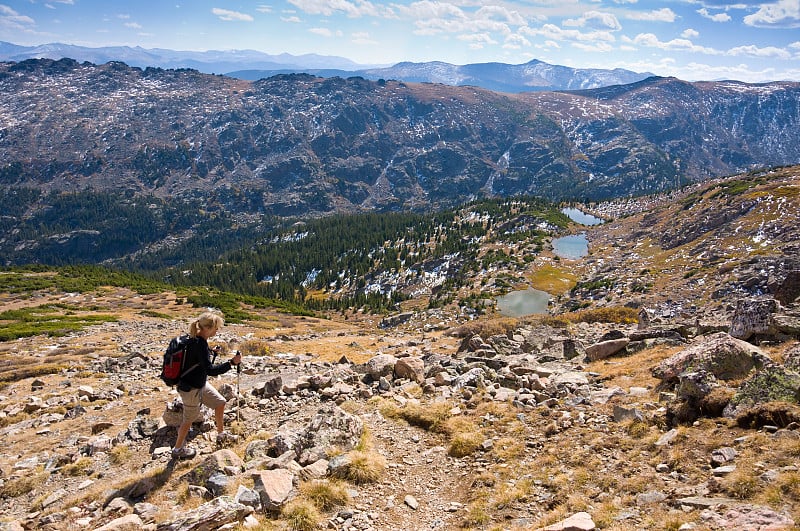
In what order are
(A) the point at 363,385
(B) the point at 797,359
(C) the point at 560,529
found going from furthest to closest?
(A) the point at 363,385
(B) the point at 797,359
(C) the point at 560,529

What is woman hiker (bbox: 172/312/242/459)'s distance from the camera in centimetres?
1097

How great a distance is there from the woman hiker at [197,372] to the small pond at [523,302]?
91.3 meters

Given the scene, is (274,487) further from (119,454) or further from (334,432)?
(119,454)

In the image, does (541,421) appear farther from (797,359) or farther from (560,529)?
(797,359)

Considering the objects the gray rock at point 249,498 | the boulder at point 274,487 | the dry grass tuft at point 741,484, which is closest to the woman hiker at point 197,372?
the boulder at point 274,487

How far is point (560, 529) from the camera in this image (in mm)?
7664

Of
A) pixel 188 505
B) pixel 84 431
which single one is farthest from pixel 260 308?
pixel 188 505

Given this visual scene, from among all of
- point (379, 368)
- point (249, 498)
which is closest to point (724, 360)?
point (379, 368)

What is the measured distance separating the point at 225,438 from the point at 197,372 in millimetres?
3034

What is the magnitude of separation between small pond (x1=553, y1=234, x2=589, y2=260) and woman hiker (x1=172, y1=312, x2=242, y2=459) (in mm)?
147506

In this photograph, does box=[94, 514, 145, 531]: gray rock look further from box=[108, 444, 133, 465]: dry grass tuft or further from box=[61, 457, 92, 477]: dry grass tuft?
box=[61, 457, 92, 477]: dry grass tuft

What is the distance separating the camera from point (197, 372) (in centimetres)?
1115

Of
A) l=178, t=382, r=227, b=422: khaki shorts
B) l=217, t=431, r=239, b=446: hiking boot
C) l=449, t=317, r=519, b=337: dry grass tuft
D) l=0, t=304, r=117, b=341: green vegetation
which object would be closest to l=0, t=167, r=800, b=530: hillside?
l=217, t=431, r=239, b=446: hiking boot

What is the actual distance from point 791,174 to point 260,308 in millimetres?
178748
